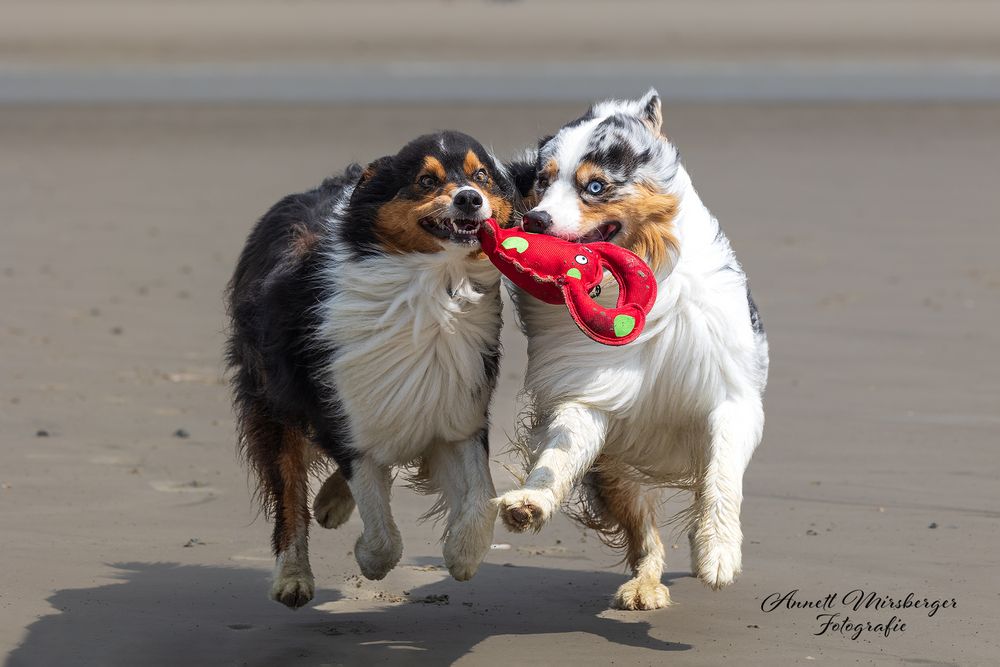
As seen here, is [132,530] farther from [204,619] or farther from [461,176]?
[461,176]

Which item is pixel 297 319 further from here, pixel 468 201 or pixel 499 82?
pixel 499 82

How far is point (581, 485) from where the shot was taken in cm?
543

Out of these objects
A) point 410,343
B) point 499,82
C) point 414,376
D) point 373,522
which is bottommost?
point 373,522

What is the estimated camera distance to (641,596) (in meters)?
5.12

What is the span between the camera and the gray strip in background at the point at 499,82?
21.2 metres

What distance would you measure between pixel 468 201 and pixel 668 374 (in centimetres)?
85

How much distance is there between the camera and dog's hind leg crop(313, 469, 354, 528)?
5582 millimetres

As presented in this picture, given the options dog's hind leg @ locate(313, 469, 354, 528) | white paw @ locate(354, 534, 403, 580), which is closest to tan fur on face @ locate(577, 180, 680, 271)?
white paw @ locate(354, 534, 403, 580)

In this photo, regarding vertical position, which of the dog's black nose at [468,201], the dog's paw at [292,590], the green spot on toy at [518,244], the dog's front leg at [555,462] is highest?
the dog's black nose at [468,201]

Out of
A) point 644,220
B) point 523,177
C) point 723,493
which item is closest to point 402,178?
point 523,177

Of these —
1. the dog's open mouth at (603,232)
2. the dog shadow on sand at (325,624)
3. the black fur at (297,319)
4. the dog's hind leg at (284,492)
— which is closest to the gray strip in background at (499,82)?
the black fur at (297,319)

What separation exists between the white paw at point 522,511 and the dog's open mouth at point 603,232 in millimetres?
802

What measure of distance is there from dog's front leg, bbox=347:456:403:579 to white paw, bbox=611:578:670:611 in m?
0.83

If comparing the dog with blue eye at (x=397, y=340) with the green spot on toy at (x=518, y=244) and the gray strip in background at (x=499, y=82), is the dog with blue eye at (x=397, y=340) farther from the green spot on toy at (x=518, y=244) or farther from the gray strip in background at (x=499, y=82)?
the gray strip in background at (x=499, y=82)
